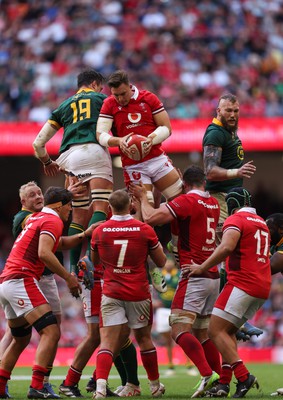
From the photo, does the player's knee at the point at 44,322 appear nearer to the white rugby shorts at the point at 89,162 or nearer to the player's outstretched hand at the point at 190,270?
the player's outstretched hand at the point at 190,270

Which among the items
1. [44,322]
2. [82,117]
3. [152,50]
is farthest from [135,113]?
[152,50]

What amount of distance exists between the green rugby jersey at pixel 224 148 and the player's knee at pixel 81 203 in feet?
4.87

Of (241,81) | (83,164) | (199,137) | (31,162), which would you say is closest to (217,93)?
(241,81)

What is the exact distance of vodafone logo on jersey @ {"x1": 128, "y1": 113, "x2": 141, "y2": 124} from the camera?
38.9 feet

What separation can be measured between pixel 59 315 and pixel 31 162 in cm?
1453

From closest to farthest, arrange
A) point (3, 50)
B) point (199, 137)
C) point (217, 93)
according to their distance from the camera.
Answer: point (199, 137)
point (217, 93)
point (3, 50)

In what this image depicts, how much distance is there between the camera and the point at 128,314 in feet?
36.8

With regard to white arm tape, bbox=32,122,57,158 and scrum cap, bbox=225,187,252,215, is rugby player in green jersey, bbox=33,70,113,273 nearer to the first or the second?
white arm tape, bbox=32,122,57,158

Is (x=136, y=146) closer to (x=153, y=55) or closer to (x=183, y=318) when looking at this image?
(x=183, y=318)

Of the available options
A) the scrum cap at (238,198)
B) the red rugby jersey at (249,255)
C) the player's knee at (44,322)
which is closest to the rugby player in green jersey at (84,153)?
the player's knee at (44,322)

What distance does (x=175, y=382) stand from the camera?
50.9 ft

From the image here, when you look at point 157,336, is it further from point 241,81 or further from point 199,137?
point 241,81

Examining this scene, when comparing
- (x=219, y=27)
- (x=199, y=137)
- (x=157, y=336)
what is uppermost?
(x=219, y=27)

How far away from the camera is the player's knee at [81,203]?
12.5 meters
